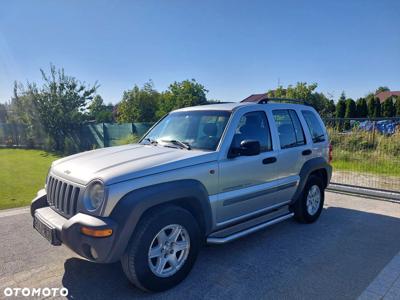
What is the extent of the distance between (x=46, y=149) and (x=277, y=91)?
21.9 m

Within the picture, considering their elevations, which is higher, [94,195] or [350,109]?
[350,109]

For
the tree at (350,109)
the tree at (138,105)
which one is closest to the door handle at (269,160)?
the tree at (138,105)

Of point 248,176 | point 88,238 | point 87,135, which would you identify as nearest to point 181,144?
point 248,176

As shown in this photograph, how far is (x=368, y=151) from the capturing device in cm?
891

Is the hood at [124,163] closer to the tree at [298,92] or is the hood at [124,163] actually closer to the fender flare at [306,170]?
the fender flare at [306,170]

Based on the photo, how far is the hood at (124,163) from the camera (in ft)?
9.98

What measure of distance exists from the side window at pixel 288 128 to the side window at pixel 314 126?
12.8 inches

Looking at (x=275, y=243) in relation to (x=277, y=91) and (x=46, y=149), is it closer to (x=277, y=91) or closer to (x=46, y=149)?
(x=46, y=149)

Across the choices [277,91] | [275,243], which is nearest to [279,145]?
[275,243]

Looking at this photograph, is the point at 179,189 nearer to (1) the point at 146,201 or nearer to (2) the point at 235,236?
(1) the point at 146,201

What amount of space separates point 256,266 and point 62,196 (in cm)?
239

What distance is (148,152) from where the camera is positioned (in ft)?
12.4

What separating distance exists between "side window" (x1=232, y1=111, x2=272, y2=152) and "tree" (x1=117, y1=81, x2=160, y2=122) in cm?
2513

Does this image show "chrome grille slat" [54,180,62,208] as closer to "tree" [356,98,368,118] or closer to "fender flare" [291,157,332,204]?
"fender flare" [291,157,332,204]
